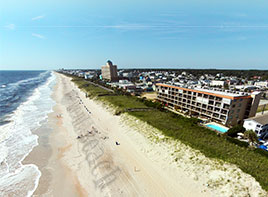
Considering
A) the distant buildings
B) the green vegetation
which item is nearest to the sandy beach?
the green vegetation

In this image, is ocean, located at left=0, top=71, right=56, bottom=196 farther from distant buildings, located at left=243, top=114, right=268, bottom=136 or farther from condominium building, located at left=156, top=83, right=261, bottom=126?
distant buildings, located at left=243, top=114, right=268, bottom=136

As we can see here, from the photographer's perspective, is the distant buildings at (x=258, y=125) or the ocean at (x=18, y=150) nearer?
the ocean at (x=18, y=150)

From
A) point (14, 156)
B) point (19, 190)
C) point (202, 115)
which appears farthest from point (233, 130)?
point (14, 156)

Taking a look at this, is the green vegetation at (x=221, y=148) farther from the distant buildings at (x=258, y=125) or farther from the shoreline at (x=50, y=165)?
the shoreline at (x=50, y=165)

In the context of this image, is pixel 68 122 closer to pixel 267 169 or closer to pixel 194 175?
pixel 194 175

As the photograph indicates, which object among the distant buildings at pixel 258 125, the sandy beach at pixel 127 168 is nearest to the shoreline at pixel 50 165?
the sandy beach at pixel 127 168

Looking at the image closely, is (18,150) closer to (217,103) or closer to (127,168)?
(127,168)
